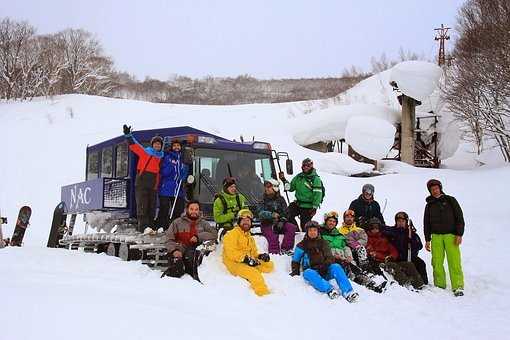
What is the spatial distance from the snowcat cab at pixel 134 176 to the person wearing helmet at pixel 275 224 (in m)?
0.57

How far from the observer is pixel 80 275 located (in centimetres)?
695

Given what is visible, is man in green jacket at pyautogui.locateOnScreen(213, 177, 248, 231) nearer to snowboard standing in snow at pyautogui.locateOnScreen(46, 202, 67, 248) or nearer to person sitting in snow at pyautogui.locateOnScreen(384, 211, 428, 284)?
person sitting in snow at pyautogui.locateOnScreen(384, 211, 428, 284)

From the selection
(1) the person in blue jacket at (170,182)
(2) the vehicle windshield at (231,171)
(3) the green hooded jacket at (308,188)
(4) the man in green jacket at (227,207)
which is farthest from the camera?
(3) the green hooded jacket at (308,188)

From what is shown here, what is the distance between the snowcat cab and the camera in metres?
9.13

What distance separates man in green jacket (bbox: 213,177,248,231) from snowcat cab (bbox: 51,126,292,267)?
1.90 feet

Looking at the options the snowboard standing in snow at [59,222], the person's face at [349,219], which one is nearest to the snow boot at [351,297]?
the person's face at [349,219]

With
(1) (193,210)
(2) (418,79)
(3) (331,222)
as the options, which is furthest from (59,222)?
(2) (418,79)

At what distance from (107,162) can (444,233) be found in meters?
6.39

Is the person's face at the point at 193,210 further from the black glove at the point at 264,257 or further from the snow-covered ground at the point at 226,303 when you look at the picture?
the black glove at the point at 264,257

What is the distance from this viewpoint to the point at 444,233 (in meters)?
8.55

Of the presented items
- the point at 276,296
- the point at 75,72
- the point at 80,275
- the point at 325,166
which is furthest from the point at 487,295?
the point at 75,72

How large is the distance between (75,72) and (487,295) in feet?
125

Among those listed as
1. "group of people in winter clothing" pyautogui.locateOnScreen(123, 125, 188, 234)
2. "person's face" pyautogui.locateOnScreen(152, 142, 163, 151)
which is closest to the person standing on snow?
"group of people in winter clothing" pyautogui.locateOnScreen(123, 125, 188, 234)

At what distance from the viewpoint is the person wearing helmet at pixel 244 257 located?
7.05 metres
